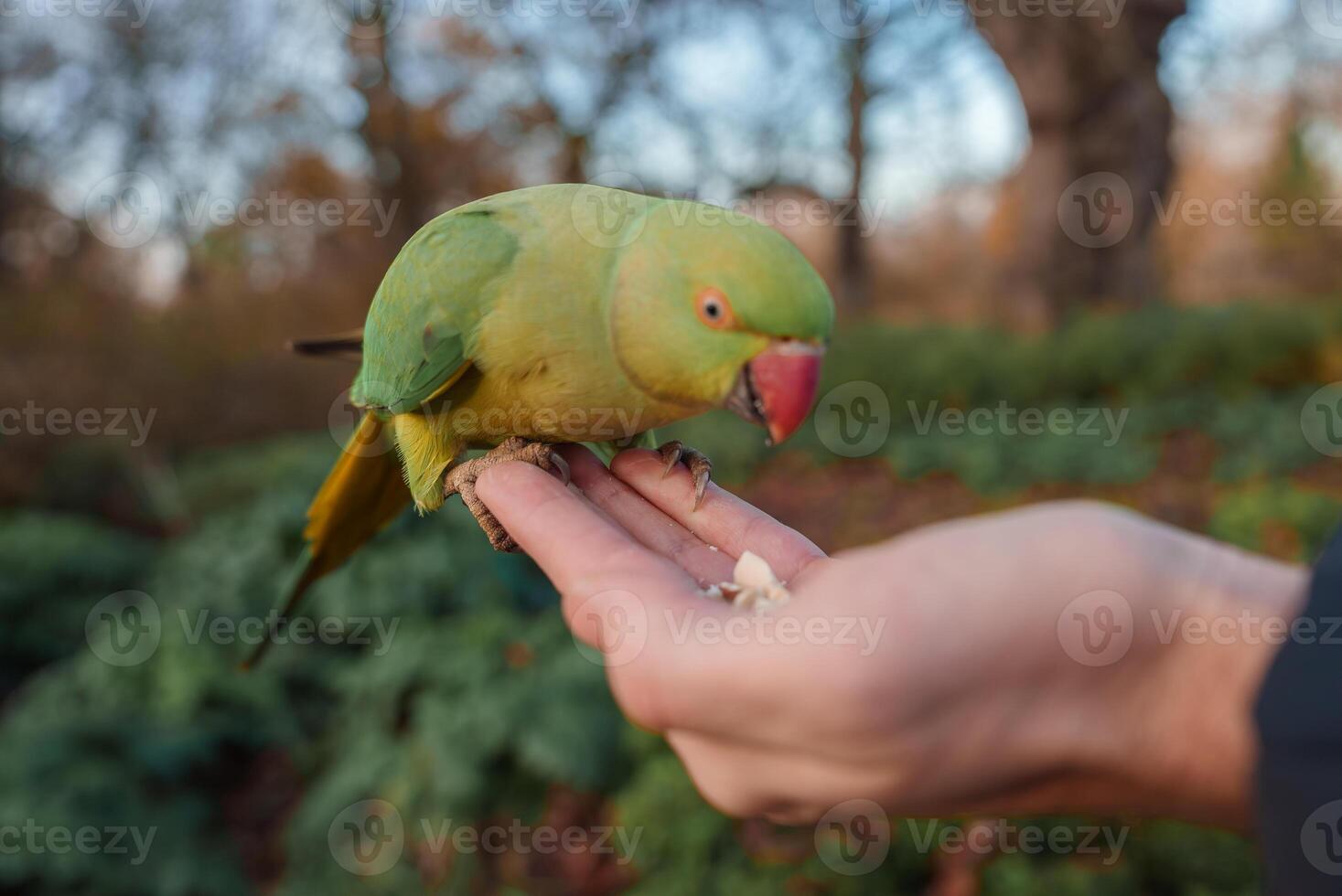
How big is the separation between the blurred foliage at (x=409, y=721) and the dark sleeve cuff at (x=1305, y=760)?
2.47 m

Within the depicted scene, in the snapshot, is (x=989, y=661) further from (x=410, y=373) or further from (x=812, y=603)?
(x=410, y=373)

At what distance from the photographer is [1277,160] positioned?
49.9ft

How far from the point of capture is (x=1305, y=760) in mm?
942

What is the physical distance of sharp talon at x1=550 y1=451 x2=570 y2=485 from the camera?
2.42 metres

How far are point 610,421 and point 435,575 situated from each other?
329 cm

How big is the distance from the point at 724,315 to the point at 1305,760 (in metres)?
1.31

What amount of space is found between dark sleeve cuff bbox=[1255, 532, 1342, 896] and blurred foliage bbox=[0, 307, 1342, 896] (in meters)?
2.47

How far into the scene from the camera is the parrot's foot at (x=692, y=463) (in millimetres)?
2365

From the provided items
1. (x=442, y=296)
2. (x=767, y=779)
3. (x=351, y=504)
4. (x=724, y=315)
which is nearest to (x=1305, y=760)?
(x=767, y=779)

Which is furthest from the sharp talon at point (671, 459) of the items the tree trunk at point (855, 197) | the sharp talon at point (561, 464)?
the tree trunk at point (855, 197)

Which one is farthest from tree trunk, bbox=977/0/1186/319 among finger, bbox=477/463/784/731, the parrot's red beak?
finger, bbox=477/463/784/731

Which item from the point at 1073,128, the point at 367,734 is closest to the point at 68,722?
the point at 367,734

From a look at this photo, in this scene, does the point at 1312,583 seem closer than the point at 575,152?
Yes

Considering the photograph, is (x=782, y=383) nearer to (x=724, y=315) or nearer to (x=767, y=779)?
(x=724, y=315)
